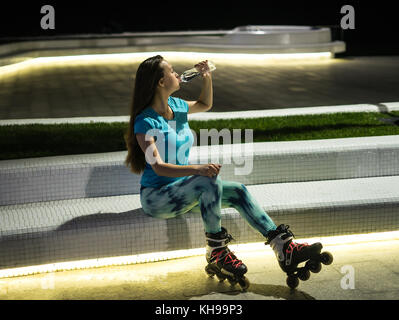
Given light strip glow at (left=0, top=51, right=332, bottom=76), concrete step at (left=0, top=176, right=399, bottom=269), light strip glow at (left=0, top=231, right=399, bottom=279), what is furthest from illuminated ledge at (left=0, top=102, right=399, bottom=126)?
light strip glow at (left=0, top=51, right=332, bottom=76)

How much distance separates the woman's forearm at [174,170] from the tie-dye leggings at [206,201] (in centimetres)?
8

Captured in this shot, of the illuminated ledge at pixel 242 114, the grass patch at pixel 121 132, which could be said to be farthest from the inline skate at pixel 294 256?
the illuminated ledge at pixel 242 114

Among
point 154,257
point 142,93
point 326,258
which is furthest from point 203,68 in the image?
point 326,258

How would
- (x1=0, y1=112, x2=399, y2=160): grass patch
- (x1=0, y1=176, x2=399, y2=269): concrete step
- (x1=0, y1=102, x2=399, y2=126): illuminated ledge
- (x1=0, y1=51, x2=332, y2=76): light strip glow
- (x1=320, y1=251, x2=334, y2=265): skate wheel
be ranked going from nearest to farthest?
(x1=320, y1=251, x2=334, y2=265): skate wheel < (x1=0, y1=176, x2=399, y2=269): concrete step < (x1=0, y1=112, x2=399, y2=160): grass patch < (x1=0, y1=102, x2=399, y2=126): illuminated ledge < (x1=0, y1=51, x2=332, y2=76): light strip glow

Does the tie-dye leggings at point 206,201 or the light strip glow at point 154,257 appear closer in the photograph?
the tie-dye leggings at point 206,201

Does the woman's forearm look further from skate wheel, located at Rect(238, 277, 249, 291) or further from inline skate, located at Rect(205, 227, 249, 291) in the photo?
skate wheel, located at Rect(238, 277, 249, 291)

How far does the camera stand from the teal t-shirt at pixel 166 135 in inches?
140

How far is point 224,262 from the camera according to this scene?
349 cm

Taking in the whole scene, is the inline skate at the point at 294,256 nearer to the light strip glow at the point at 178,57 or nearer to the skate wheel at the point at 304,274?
the skate wheel at the point at 304,274

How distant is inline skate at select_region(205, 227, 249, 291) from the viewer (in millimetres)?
3463

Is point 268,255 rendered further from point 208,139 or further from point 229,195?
point 208,139

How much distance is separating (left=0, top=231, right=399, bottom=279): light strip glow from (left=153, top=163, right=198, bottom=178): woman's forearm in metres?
0.75

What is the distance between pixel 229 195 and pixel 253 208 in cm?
18

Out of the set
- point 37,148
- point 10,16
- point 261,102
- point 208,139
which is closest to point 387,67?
point 261,102
